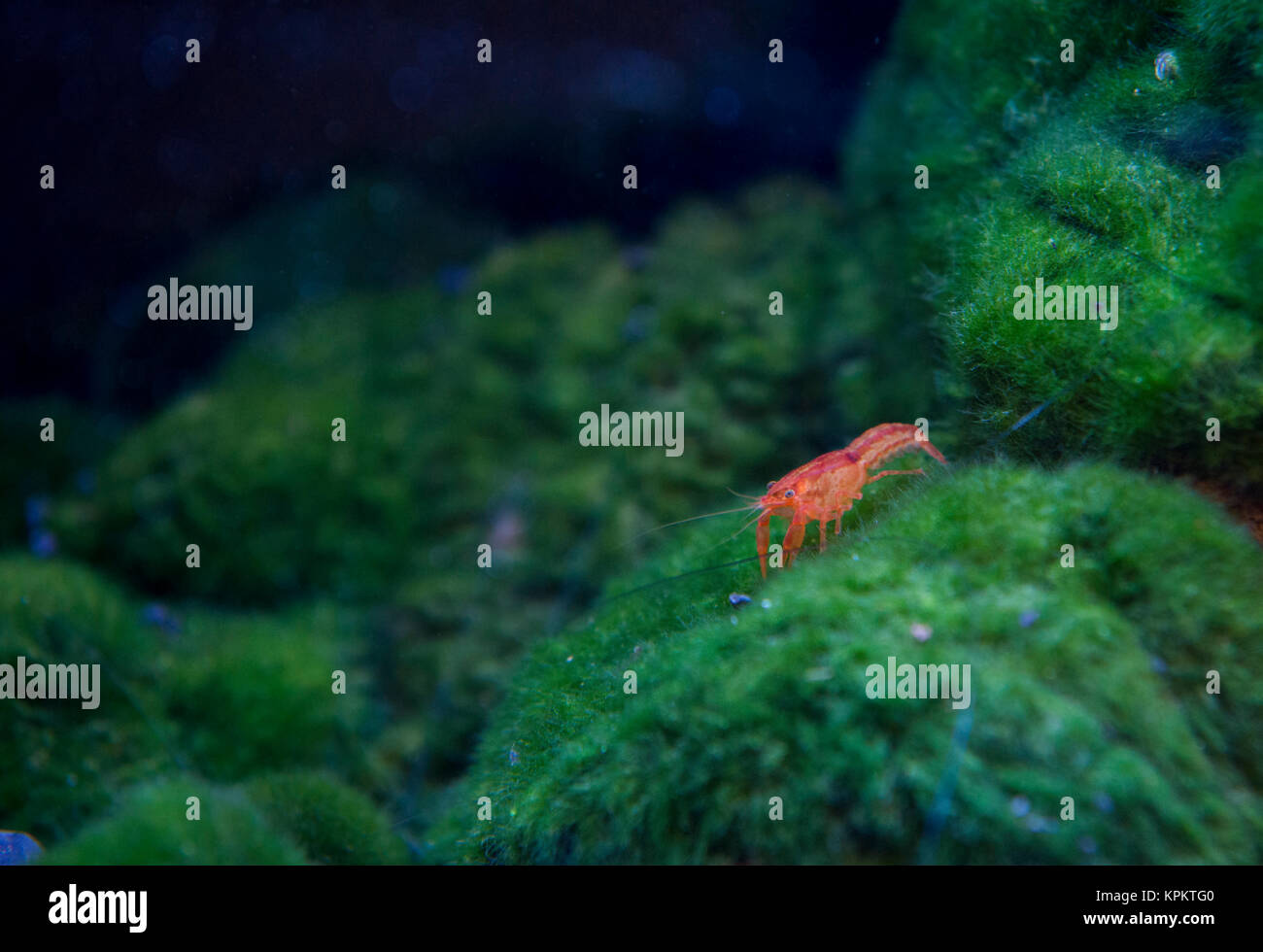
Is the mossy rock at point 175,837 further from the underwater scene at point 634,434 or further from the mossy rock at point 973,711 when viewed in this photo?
the mossy rock at point 973,711

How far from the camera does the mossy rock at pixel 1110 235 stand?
2502mm

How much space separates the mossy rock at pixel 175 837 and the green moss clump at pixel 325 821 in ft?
2.00

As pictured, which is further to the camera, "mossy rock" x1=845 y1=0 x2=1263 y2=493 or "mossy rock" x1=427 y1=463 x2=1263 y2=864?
"mossy rock" x1=845 y1=0 x2=1263 y2=493

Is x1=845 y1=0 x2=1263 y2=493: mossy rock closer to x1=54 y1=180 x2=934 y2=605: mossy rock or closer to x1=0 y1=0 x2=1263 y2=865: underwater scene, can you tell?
x1=0 y1=0 x2=1263 y2=865: underwater scene

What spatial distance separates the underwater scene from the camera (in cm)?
204

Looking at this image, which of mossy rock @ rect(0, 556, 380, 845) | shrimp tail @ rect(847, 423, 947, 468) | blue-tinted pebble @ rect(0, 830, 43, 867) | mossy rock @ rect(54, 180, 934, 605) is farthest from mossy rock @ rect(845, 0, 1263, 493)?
blue-tinted pebble @ rect(0, 830, 43, 867)

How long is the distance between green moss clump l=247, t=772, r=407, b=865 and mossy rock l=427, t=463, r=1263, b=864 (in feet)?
3.28

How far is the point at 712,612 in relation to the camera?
2.91 m

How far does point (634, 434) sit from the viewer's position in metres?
4.98

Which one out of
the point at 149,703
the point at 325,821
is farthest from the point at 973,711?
the point at 149,703

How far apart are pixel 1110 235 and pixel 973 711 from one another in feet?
6.82

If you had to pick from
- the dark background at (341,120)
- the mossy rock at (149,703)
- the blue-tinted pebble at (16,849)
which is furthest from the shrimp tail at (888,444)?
the blue-tinted pebble at (16,849)
